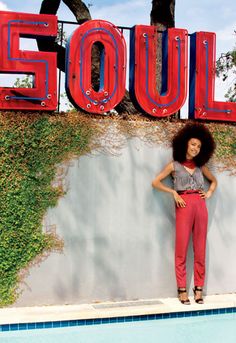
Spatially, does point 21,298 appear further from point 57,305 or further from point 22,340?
point 22,340

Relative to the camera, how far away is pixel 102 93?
289 inches

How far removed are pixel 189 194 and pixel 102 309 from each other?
1736mm

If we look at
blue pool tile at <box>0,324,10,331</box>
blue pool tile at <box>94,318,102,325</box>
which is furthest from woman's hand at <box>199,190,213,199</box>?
blue pool tile at <box>0,324,10,331</box>

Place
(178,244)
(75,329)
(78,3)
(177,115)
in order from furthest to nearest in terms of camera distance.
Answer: (78,3) → (177,115) → (178,244) → (75,329)

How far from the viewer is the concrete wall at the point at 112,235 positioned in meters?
7.09

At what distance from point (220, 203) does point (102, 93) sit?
2125 millimetres

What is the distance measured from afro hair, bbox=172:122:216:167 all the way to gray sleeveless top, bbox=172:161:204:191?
130mm

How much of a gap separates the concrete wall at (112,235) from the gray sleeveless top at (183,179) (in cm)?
23

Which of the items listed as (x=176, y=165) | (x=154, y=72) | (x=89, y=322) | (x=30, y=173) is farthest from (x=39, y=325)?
(x=154, y=72)

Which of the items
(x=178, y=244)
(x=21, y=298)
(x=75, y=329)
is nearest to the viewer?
(x=75, y=329)

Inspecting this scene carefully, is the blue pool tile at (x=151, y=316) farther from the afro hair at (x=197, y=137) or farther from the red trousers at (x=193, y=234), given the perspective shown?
the afro hair at (x=197, y=137)

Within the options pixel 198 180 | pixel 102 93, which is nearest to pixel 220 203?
pixel 198 180

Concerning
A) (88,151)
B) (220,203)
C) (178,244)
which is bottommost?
(178,244)

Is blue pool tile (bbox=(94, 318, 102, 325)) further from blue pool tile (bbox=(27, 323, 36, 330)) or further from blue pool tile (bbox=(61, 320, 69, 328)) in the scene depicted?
blue pool tile (bbox=(27, 323, 36, 330))
